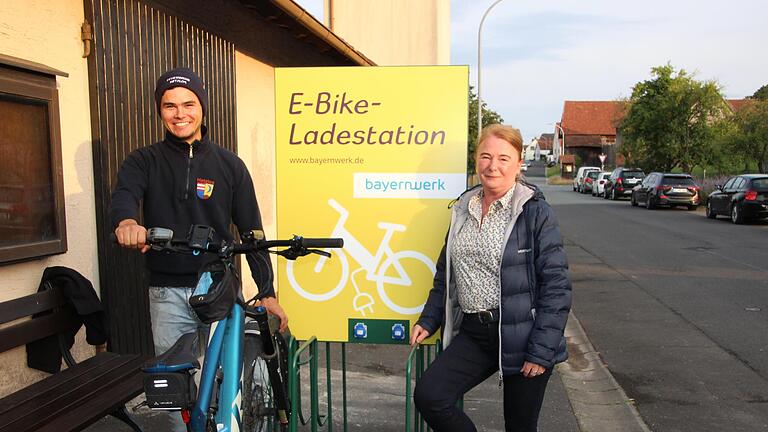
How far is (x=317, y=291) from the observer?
3494 mm

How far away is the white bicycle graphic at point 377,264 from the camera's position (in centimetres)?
340

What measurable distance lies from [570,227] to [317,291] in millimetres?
15018

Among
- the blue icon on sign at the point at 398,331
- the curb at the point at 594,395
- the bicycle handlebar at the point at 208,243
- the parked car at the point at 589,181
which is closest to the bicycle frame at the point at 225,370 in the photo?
the bicycle handlebar at the point at 208,243

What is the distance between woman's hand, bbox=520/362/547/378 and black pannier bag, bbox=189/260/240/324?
126 cm

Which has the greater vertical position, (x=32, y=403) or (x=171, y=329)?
(x=171, y=329)

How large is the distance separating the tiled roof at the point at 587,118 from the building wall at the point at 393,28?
66.2 meters

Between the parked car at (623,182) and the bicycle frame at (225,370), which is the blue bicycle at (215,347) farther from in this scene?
the parked car at (623,182)

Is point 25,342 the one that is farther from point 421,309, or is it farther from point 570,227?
point 570,227

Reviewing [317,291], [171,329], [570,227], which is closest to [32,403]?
[171,329]

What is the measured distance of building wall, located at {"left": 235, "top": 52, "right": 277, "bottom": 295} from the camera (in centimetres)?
754

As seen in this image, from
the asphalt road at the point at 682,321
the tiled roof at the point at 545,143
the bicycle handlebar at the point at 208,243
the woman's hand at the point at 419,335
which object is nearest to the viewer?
the bicycle handlebar at the point at 208,243

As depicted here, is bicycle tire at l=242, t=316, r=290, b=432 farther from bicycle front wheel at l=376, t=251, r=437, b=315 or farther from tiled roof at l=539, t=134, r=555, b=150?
tiled roof at l=539, t=134, r=555, b=150

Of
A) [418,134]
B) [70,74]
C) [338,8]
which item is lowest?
[418,134]

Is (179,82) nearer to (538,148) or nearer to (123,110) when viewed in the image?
(123,110)
